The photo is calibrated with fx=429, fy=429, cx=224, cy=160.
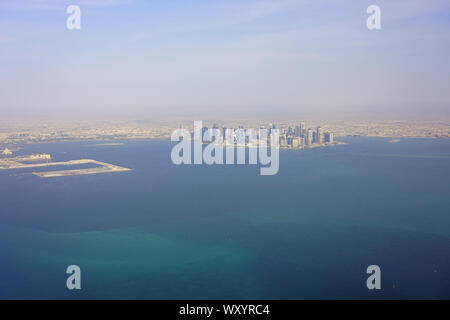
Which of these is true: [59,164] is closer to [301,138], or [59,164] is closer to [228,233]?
[228,233]

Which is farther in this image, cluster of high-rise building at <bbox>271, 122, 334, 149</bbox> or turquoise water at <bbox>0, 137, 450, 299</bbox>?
cluster of high-rise building at <bbox>271, 122, 334, 149</bbox>

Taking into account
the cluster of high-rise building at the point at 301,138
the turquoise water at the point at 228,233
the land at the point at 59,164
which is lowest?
the turquoise water at the point at 228,233

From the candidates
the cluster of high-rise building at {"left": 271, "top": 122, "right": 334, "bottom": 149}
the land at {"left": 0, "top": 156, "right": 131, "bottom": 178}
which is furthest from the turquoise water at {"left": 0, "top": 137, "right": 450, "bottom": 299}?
the cluster of high-rise building at {"left": 271, "top": 122, "right": 334, "bottom": 149}

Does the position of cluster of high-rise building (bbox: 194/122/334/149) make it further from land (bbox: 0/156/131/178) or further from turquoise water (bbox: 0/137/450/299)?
land (bbox: 0/156/131/178)

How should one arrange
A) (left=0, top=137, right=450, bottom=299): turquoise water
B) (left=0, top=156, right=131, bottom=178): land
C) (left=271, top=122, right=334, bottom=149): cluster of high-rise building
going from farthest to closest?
1. (left=271, top=122, right=334, bottom=149): cluster of high-rise building
2. (left=0, top=156, right=131, bottom=178): land
3. (left=0, top=137, right=450, bottom=299): turquoise water

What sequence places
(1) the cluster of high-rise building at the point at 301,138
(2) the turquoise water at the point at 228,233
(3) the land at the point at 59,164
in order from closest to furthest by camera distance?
1. (2) the turquoise water at the point at 228,233
2. (3) the land at the point at 59,164
3. (1) the cluster of high-rise building at the point at 301,138

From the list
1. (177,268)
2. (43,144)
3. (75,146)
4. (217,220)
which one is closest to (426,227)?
(217,220)

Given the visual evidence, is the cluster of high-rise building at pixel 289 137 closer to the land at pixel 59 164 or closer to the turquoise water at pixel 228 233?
the turquoise water at pixel 228 233

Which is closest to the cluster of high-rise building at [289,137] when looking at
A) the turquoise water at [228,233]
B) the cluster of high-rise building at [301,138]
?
the cluster of high-rise building at [301,138]

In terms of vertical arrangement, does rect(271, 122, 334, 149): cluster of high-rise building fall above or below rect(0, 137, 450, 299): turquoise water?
above
